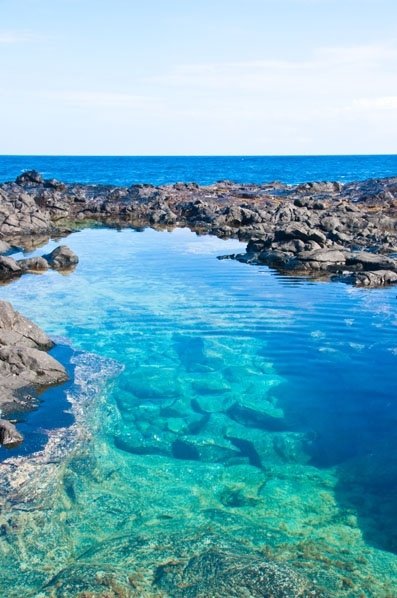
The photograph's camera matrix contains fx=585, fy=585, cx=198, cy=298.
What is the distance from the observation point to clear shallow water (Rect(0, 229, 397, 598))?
11.7m

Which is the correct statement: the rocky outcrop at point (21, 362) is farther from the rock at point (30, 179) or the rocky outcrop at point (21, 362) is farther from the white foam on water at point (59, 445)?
the rock at point (30, 179)

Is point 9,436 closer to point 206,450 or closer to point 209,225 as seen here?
point 206,450

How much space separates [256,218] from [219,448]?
4311 centimetres

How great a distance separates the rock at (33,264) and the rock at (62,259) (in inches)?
25.8

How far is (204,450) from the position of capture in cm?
1606

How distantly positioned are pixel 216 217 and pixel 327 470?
4741 centimetres

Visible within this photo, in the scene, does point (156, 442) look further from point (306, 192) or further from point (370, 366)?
point (306, 192)

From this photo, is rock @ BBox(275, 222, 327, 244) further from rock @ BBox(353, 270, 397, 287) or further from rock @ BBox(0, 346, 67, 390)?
rock @ BBox(0, 346, 67, 390)

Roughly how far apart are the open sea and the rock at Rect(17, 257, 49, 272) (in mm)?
7818

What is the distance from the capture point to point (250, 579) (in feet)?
35.0

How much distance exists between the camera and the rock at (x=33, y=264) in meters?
37.8

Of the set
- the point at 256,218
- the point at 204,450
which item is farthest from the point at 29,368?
the point at 256,218

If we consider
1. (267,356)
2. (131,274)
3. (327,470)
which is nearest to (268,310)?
(267,356)

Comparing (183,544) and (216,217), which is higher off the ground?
(216,217)
